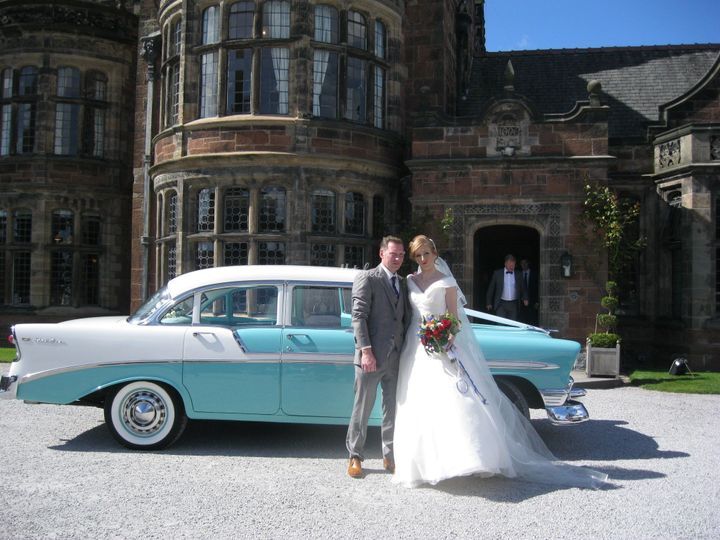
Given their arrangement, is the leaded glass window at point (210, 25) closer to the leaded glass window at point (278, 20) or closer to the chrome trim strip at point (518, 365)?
the leaded glass window at point (278, 20)

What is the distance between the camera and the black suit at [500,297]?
40.4 ft

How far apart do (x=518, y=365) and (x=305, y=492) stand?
8.07 ft

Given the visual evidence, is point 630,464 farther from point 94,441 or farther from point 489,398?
point 94,441

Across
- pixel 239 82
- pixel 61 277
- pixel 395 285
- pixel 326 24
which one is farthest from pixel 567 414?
pixel 61 277

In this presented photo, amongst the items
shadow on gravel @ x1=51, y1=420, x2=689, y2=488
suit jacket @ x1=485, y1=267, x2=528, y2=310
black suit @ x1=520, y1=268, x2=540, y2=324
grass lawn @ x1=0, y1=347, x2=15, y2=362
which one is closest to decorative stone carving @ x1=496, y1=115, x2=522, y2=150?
suit jacket @ x1=485, y1=267, x2=528, y2=310

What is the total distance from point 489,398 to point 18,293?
14.5 metres

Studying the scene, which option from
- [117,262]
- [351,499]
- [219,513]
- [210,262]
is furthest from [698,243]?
[117,262]

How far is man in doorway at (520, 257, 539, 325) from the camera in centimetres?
1327

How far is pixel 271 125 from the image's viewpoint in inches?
511

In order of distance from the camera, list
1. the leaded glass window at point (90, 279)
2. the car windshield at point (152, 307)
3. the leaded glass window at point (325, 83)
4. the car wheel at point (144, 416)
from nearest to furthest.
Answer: the car wheel at point (144, 416), the car windshield at point (152, 307), the leaded glass window at point (325, 83), the leaded glass window at point (90, 279)

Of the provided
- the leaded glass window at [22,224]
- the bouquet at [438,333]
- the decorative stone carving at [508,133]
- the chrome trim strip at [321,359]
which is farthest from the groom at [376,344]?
the leaded glass window at [22,224]

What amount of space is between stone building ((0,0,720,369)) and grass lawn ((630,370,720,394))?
99 centimetres

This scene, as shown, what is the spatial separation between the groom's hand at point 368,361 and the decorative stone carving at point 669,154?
1009 cm

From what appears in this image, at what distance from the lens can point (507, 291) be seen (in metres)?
12.3
